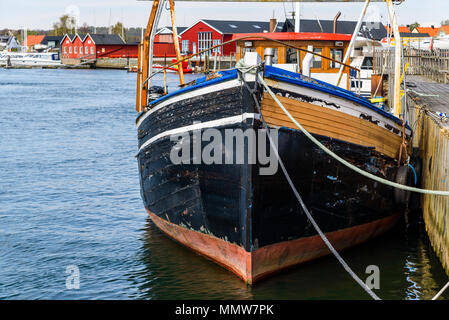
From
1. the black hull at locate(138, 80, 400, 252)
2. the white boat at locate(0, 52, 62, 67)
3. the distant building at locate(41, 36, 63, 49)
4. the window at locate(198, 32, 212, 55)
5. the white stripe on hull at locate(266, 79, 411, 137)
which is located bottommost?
the black hull at locate(138, 80, 400, 252)

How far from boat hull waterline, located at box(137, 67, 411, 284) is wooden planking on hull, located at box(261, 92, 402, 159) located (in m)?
0.02

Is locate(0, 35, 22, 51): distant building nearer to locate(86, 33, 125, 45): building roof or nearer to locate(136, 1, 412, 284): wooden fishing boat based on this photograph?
locate(86, 33, 125, 45): building roof

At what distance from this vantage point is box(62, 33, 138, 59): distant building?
102m

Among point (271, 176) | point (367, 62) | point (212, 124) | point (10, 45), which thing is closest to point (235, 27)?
point (367, 62)

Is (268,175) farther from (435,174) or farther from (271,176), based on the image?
(435,174)

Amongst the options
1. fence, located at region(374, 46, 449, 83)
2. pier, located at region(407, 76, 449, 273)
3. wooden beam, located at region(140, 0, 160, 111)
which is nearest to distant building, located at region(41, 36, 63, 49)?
fence, located at region(374, 46, 449, 83)

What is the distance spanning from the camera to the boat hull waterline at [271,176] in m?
A: 8.19

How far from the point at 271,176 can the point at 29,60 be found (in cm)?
10593

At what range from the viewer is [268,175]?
27.1 feet

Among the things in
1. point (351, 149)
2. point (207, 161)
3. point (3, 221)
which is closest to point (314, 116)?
point (351, 149)

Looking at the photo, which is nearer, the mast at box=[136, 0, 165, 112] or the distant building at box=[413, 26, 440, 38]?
the mast at box=[136, 0, 165, 112]

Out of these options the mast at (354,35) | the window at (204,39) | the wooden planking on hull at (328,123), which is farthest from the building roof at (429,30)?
the wooden planking on hull at (328,123)

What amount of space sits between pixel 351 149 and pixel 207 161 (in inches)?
89.9
